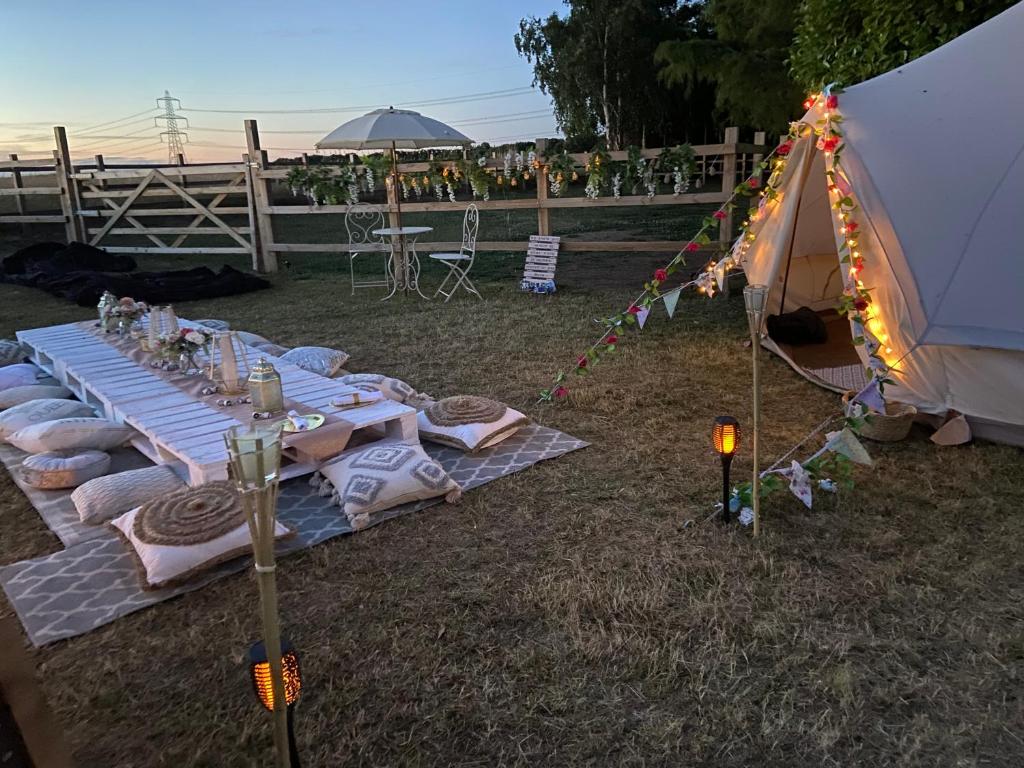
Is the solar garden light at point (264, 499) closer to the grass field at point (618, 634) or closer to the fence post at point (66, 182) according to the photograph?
the grass field at point (618, 634)

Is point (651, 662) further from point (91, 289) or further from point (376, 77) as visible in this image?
point (376, 77)

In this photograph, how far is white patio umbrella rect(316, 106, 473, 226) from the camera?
22.4 ft

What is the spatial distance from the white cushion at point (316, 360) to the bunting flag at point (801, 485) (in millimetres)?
2877

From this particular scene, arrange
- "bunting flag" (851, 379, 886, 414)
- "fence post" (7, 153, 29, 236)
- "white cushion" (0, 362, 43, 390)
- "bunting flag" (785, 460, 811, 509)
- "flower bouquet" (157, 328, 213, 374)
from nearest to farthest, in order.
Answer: "bunting flag" (785, 460, 811, 509), "bunting flag" (851, 379, 886, 414), "flower bouquet" (157, 328, 213, 374), "white cushion" (0, 362, 43, 390), "fence post" (7, 153, 29, 236)

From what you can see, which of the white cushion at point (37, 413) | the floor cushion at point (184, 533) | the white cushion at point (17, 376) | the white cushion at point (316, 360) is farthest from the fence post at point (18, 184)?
the floor cushion at point (184, 533)

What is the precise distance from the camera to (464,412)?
3.54 metres

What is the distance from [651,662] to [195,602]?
1483 millimetres

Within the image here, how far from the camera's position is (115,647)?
2.07m

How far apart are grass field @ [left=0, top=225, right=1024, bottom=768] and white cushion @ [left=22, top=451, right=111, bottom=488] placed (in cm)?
13

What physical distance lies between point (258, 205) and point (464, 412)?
703cm

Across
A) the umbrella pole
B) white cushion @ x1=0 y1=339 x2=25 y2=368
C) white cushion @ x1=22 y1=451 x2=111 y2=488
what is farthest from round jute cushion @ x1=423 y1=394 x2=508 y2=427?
the umbrella pole

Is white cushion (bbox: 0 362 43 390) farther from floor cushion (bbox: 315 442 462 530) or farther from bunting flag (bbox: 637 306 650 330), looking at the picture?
bunting flag (bbox: 637 306 650 330)

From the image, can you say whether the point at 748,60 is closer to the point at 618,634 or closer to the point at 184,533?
the point at 618,634

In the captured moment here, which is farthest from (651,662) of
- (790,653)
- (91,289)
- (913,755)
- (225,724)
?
(91,289)
